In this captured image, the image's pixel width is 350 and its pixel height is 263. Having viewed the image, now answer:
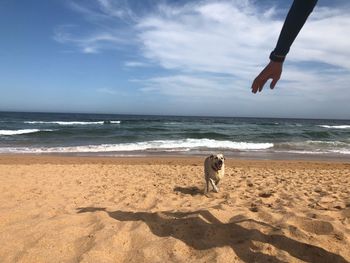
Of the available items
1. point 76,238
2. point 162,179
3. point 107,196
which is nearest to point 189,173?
point 162,179

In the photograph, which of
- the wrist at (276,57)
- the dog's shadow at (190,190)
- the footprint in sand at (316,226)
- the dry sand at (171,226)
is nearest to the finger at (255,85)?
the wrist at (276,57)

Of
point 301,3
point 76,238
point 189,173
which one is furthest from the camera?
point 189,173

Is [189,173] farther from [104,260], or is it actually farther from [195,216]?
[104,260]

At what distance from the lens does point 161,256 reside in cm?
327

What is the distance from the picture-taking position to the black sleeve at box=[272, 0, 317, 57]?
2.21 metres

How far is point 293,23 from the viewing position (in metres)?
2.29

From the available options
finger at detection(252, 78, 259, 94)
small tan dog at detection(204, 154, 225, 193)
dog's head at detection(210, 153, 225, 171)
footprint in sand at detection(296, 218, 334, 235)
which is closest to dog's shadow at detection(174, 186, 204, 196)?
small tan dog at detection(204, 154, 225, 193)

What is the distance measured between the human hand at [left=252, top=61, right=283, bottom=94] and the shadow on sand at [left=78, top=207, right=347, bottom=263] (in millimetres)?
1517

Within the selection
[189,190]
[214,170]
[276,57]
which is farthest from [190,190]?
[276,57]

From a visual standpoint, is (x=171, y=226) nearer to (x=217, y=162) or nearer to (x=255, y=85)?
(x=255, y=85)

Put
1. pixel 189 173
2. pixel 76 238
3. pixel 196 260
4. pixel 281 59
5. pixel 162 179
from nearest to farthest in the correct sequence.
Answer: pixel 281 59, pixel 196 260, pixel 76 238, pixel 162 179, pixel 189 173

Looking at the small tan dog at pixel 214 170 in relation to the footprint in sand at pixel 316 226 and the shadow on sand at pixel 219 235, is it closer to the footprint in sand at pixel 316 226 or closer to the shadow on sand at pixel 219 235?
the shadow on sand at pixel 219 235

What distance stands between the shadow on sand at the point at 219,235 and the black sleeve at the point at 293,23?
1762 millimetres

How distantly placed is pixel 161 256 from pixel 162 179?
221 inches
